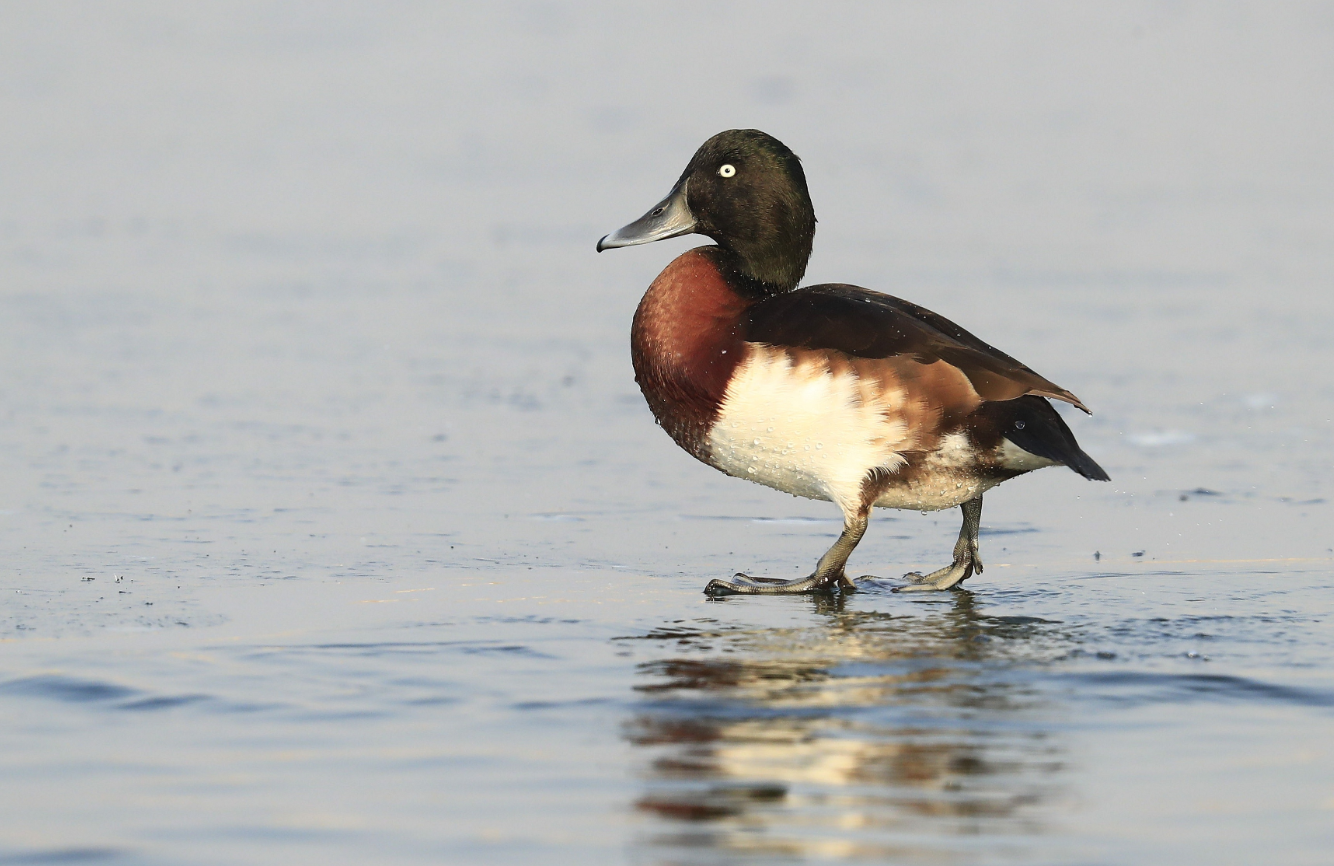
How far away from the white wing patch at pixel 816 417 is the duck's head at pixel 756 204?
0.57 metres

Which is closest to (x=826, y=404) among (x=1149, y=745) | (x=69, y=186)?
(x=1149, y=745)

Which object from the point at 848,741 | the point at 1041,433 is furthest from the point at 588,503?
the point at 848,741

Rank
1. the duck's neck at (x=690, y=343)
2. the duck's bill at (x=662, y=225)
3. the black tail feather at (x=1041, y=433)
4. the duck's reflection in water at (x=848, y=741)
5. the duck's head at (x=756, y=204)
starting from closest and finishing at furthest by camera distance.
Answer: the duck's reflection in water at (x=848, y=741)
the black tail feather at (x=1041, y=433)
the duck's neck at (x=690, y=343)
the duck's head at (x=756, y=204)
the duck's bill at (x=662, y=225)

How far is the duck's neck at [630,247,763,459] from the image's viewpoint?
5383 millimetres

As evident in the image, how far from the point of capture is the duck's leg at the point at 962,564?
5.40m

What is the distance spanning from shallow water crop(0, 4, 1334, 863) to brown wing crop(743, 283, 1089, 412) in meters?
0.61

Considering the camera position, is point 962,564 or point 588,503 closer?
point 962,564

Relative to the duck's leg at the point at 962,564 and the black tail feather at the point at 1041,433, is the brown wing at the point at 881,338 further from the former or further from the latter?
the duck's leg at the point at 962,564

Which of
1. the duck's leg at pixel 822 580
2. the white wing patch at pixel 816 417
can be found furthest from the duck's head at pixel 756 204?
the duck's leg at pixel 822 580

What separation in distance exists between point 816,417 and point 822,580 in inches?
18.7

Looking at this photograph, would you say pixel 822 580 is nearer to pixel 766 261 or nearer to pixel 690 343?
pixel 690 343

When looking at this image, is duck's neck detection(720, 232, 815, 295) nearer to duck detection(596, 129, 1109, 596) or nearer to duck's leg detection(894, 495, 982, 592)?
duck detection(596, 129, 1109, 596)

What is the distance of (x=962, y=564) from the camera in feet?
18.0

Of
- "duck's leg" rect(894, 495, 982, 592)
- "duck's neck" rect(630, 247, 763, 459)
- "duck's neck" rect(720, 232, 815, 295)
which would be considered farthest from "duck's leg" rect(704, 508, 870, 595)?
"duck's neck" rect(720, 232, 815, 295)
